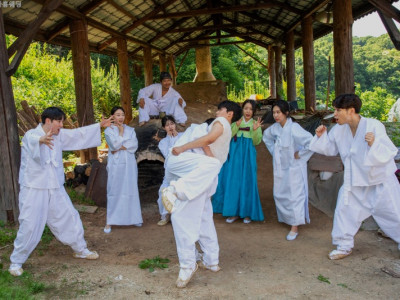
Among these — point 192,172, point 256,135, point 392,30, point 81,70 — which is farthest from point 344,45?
point 81,70

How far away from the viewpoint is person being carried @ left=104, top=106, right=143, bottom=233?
516 centimetres

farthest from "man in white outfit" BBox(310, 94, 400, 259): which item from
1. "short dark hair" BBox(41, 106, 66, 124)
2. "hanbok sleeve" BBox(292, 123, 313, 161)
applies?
"short dark hair" BBox(41, 106, 66, 124)

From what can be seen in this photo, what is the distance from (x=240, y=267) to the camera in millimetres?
3734

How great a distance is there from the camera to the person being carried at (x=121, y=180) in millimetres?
5164

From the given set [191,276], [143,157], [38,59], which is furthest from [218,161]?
[38,59]

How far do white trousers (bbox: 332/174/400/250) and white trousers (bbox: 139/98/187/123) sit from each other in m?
4.65

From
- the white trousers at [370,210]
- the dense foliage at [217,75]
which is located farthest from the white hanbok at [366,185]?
the dense foliage at [217,75]

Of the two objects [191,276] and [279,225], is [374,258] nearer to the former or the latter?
[279,225]

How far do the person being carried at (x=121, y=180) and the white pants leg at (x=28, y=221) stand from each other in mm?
1611

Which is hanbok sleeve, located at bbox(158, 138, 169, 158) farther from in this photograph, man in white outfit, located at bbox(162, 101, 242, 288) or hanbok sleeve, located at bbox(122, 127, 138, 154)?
man in white outfit, located at bbox(162, 101, 242, 288)

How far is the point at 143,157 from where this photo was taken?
6.29m

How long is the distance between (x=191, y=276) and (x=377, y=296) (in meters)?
1.58

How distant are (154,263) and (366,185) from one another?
233 cm

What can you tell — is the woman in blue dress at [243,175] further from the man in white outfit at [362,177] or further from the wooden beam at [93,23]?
the wooden beam at [93,23]
